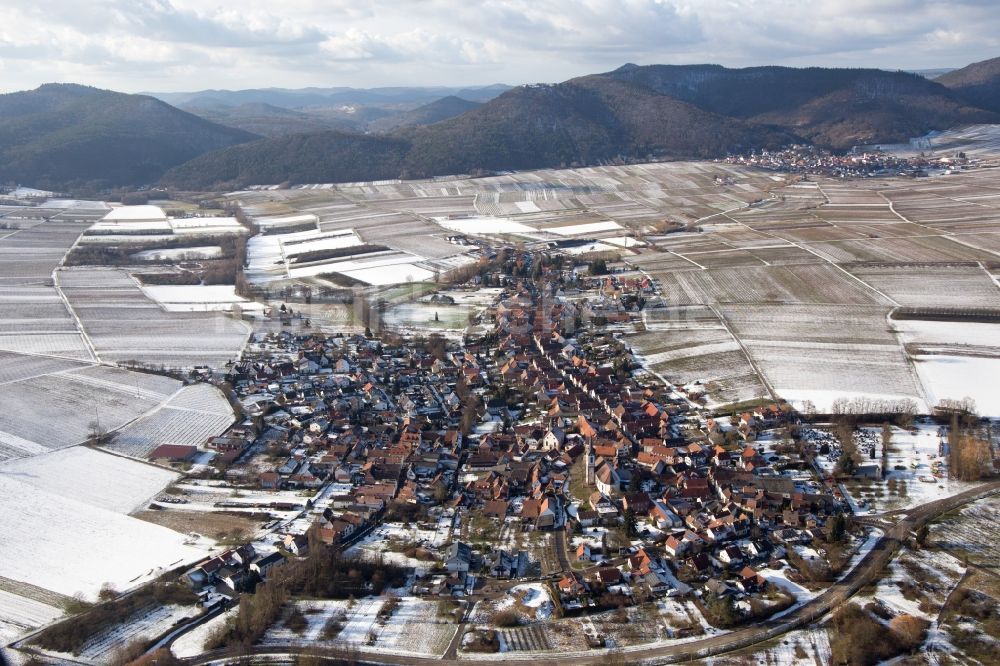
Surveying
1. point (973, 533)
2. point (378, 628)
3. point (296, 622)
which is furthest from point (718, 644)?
point (296, 622)

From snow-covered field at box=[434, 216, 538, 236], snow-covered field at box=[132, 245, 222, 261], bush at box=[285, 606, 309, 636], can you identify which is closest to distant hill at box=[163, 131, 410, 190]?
snow-covered field at box=[434, 216, 538, 236]

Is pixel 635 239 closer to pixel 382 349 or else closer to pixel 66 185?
pixel 382 349

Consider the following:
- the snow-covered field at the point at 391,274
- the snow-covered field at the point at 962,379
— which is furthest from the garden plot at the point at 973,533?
the snow-covered field at the point at 391,274

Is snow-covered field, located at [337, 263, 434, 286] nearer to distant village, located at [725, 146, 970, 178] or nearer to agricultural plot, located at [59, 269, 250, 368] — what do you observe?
agricultural plot, located at [59, 269, 250, 368]

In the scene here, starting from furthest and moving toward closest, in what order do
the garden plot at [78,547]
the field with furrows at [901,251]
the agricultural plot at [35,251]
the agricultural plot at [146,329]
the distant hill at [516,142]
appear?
the distant hill at [516,142]
the agricultural plot at [35,251]
the field with furrows at [901,251]
the agricultural plot at [146,329]
the garden plot at [78,547]

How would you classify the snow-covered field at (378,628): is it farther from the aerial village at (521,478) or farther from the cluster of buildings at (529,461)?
the cluster of buildings at (529,461)

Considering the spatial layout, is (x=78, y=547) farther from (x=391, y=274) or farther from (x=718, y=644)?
(x=391, y=274)
